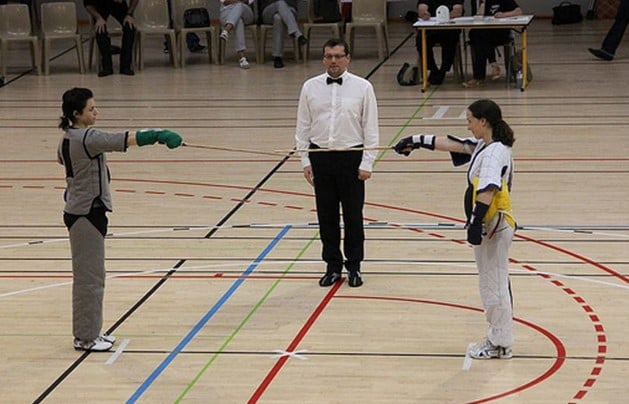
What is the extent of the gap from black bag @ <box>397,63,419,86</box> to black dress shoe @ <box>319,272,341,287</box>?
30.6 ft

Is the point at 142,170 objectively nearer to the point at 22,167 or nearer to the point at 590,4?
the point at 22,167

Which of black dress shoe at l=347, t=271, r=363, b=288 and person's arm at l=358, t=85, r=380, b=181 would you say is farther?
black dress shoe at l=347, t=271, r=363, b=288

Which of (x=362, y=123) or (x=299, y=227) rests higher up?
(x=362, y=123)

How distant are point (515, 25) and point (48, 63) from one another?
26.0 ft

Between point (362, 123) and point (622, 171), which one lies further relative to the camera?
point (622, 171)

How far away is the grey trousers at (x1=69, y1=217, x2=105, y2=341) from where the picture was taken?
8125 mm

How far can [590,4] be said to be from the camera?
24.8 meters

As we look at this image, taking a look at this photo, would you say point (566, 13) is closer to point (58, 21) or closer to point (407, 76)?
point (407, 76)

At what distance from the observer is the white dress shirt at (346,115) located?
A: 9242 mm

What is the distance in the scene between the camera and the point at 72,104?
26.3 feet

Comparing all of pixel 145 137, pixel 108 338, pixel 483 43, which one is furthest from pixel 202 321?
pixel 483 43

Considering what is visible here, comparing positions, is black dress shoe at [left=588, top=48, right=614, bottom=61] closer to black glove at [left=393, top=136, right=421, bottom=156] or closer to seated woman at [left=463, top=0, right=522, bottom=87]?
seated woman at [left=463, top=0, right=522, bottom=87]

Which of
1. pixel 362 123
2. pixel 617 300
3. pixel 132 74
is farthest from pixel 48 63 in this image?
pixel 617 300

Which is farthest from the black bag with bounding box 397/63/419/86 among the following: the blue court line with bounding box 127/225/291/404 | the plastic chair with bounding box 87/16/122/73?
the blue court line with bounding box 127/225/291/404
